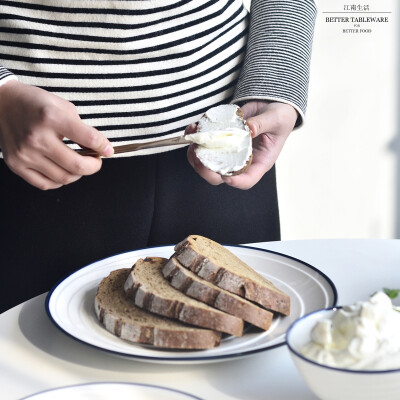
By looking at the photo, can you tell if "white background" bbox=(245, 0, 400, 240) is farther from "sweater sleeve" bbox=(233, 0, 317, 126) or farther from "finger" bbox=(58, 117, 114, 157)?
"finger" bbox=(58, 117, 114, 157)

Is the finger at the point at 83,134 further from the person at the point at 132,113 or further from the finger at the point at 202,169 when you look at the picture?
the finger at the point at 202,169

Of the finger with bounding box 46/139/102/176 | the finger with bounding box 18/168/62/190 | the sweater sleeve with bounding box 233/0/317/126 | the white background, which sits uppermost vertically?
the sweater sleeve with bounding box 233/0/317/126

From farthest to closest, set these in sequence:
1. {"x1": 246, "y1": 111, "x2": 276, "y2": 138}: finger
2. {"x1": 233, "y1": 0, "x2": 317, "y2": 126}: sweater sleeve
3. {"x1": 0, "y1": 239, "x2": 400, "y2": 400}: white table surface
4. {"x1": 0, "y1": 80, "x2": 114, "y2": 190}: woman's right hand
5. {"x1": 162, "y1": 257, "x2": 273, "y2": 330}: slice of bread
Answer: {"x1": 233, "y1": 0, "x2": 317, "y2": 126}: sweater sleeve → {"x1": 246, "y1": 111, "x2": 276, "y2": 138}: finger → {"x1": 0, "y1": 80, "x2": 114, "y2": 190}: woman's right hand → {"x1": 162, "y1": 257, "x2": 273, "y2": 330}: slice of bread → {"x1": 0, "y1": 239, "x2": 400, "y2": 400}: white table surface

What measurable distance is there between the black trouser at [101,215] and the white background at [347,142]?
1.42 metres

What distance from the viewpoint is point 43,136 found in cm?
89

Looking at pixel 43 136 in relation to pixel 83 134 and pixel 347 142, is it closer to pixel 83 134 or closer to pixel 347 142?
pixel 83 134

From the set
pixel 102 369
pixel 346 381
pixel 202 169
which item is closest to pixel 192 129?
pixel 202 169

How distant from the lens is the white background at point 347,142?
2.53m

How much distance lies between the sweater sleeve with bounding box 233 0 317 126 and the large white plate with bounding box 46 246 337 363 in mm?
298

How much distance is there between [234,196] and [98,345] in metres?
0.59

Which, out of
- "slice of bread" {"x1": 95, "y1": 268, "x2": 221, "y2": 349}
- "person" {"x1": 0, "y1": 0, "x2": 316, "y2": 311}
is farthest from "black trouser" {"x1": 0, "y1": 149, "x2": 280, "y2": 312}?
"slice of bread" {"x1": 95, "y1": 268, "x2": 221, "y2": 349}

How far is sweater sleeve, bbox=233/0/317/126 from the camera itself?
1.14 m

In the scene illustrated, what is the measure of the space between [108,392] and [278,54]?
75 centimetres

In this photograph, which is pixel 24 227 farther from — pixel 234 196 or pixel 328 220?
pixel 328 220
